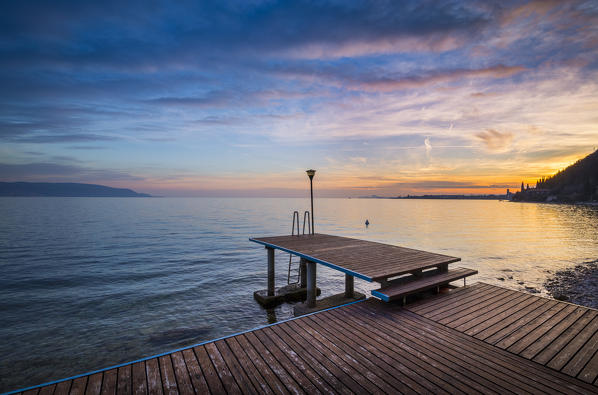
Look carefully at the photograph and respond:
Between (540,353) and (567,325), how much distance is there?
179 centimetres

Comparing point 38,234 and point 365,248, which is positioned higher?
point 365,248

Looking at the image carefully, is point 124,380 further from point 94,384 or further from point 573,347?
point 573,347

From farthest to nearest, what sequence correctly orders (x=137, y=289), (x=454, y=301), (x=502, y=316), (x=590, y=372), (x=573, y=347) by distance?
(x=137, y=289), (x=454, y=301), (x=502, y=316), (x=573, y=347), (x=590, y=372)

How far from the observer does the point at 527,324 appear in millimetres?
6020

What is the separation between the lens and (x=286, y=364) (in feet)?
15.2

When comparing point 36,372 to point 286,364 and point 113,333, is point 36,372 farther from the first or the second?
point 286,364

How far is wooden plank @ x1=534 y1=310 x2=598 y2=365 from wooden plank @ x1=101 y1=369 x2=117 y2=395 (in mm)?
6926

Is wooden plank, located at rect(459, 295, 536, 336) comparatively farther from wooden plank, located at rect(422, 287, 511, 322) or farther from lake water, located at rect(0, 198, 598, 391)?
lake water, located at rect(0, 198, 598, 391)

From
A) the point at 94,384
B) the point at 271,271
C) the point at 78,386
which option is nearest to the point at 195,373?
the point at 94,384

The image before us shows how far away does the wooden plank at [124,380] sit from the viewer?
3994 millimetres

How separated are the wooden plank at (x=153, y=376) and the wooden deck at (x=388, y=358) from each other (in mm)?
15

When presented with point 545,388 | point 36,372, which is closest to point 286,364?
point 545,388

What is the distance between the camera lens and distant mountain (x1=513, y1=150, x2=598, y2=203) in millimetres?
142500

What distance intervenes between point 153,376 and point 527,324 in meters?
7.55
